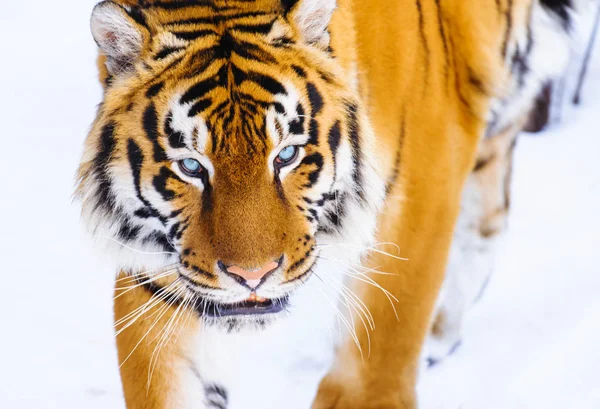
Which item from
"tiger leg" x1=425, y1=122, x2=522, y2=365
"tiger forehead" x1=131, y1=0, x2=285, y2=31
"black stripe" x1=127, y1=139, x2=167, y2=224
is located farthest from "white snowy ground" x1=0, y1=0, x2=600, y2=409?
"tiger forehead" x1=131, y1=0, x2=285, y2=31

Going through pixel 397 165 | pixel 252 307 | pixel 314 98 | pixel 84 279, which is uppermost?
pixel 314 98

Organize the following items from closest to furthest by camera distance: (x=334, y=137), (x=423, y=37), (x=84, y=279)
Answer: (x=334, y=137)
(x=423, y=37)
(x=84, y=279)

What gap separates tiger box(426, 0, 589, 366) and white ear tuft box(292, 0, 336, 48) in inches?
17.0

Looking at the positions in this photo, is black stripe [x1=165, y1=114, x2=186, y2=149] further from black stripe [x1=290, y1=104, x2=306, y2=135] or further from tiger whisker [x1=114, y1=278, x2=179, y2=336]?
tiger whisker [x1=114, y1=278, x2=179, y2=336]

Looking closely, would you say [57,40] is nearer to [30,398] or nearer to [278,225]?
[30,398]

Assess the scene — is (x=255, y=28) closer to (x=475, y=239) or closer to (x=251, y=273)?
(x=251, y=273)

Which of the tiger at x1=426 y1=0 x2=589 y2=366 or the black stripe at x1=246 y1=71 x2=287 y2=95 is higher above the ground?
the black stripe at x1=246 y1=71 x2=287 y2=95

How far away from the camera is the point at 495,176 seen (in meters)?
1.43

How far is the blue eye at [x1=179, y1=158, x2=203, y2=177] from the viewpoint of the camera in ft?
2.59

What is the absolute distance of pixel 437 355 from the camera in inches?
53.6

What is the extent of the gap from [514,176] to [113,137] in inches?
45.2

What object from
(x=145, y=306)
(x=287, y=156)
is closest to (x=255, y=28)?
(x=287, y=156)

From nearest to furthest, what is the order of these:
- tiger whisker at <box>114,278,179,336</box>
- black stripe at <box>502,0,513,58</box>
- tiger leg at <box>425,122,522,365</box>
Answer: tiger whisker at <box>114,278,179,336</box>, black stripe at <box>502,0,513,58</box>, tiger leg at <box>425,122,522,365</box>

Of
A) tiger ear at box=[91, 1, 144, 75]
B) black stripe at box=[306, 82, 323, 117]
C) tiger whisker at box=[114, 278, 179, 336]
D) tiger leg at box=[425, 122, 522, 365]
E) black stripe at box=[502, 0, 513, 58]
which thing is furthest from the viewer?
tiger leg at box=[425, 122, 522, 365]
